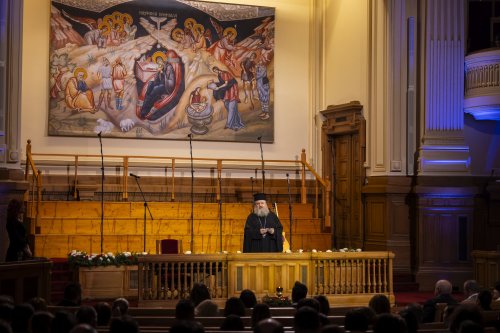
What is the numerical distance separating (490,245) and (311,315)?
1141 cm

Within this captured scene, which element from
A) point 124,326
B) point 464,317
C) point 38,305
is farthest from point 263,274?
point 124,326

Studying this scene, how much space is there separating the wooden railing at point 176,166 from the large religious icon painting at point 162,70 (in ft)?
1.80

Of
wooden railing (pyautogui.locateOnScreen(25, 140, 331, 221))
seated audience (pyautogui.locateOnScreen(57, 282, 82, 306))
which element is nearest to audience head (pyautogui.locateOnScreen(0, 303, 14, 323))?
seated audience (pyautogui.locateOnScreen(57, 282, 82, 306))

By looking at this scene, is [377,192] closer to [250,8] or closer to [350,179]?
[350,179]

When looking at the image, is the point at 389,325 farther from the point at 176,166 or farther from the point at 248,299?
the point at 176,166

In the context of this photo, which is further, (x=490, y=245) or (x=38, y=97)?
(x=38, y=97)

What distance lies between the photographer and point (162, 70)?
18.8 metres

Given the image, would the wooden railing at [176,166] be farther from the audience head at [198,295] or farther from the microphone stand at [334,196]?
the audience head at [198,295]

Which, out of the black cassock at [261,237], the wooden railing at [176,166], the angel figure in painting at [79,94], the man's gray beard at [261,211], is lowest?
the black cassock at [261,237]

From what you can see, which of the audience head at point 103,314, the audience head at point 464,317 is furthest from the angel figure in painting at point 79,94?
the audience head at point 464,317

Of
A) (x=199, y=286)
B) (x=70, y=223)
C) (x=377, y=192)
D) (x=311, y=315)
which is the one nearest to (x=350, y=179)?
(x=377, y=192)

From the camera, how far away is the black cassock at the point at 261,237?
13.0 metres

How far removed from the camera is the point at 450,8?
16.4 m

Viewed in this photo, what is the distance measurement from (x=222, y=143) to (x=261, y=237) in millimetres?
6463
